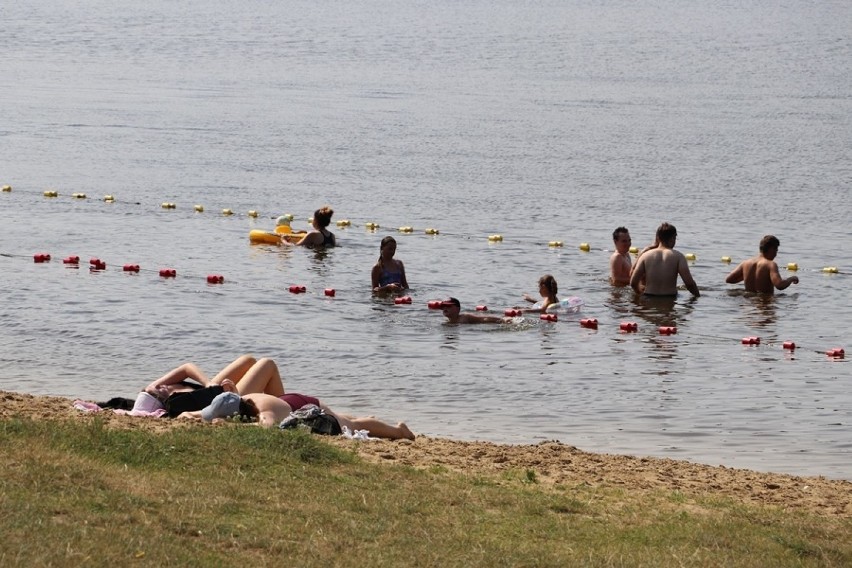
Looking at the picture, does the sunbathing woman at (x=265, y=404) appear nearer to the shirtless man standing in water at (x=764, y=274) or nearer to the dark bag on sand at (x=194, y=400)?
the dark bag on sand at (x=194, y=400)

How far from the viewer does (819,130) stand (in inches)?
1672

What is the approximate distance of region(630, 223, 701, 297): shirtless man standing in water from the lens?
63.0 feet

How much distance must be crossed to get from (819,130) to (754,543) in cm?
3649

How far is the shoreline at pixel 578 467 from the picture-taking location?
9.83 metres

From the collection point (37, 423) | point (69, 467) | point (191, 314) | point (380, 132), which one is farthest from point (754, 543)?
point (380, 132)

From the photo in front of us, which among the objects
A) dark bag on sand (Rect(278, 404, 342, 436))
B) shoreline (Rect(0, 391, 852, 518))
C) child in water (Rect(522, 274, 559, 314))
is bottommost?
shoreline (Rect(0, 391, 852, 518))

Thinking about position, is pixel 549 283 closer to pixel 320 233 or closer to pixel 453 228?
pixel 320 233

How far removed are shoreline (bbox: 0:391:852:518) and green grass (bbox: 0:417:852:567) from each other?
15.8 inches

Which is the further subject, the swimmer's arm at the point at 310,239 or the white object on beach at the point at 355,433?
the swimmer's arm at the point at 310,239

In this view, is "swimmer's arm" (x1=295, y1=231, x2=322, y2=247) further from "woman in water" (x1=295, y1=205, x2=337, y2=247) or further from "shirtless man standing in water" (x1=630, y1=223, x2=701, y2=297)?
"shirtless man standing in water" (x1=630, y1=223, x2=701, y2=297)

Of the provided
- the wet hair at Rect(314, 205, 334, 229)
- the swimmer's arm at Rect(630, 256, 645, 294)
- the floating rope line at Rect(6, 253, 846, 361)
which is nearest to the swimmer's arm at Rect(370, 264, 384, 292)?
the floating rope line at Rect(6, 253, 846, 361)

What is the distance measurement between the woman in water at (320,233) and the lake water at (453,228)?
37 centimetres

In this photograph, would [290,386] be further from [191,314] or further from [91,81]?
[91,81]

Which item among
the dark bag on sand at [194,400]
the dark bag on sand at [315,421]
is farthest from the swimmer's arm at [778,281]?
the dark bag on sand at [194,400]
